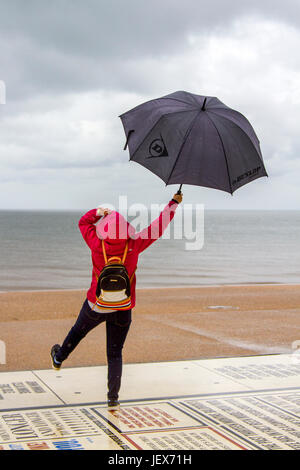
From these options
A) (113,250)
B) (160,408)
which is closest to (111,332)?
(113,250)

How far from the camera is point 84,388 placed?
6.12m

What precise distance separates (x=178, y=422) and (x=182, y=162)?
2.04 m

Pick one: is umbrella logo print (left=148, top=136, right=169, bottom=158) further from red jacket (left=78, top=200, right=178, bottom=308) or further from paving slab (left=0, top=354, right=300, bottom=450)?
paving slab (left=0, top=354, right=300, bottom=450)

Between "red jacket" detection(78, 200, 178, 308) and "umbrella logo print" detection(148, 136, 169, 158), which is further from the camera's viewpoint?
"umbrella logo print" detection(148, 136, 169, 158)

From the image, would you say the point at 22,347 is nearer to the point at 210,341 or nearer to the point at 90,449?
the point at 210,341

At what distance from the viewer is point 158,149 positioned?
518 cm

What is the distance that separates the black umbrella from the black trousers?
115 centimetres

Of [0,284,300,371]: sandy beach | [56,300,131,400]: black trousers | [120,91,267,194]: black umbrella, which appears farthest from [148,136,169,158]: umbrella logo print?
[0,284,300,371]: sandy beach

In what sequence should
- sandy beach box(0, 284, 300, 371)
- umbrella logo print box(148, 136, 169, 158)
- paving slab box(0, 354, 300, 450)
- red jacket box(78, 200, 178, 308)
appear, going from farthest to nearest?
sandy beach box(0, 284, 300, 371) < umbrella logo print box(148, 136, 169, 158) < red jacket box(78, 200, 178, 308) < paving slab box(0, 354, 300, 450)

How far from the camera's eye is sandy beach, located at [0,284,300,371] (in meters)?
7.88

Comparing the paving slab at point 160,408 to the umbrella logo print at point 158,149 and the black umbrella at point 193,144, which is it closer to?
the black umbrella at point 193,144

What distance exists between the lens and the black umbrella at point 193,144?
5.12 m

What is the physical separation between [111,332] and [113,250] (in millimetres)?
696

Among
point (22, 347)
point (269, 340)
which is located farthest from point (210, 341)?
point (22, 347)
